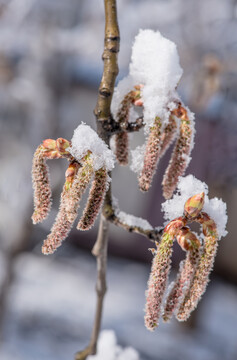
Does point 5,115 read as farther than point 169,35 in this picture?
Yes

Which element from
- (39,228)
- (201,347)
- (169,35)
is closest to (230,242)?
(201,347)

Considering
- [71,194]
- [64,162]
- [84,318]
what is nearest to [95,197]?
[71,194]

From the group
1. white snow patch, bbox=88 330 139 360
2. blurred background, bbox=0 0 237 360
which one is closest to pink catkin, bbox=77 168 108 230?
white snow patch, bbox=88 330 139 360

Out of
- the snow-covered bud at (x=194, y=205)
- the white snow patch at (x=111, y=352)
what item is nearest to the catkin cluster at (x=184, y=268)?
the snow-covered bud at (x=194, y=205)

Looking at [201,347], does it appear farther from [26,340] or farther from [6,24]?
[6,24]

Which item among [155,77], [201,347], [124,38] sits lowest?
[155,77]

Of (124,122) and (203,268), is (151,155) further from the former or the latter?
(203,268)
